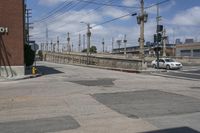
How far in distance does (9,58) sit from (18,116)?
69.9 ft

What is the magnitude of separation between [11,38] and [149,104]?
20.9 m

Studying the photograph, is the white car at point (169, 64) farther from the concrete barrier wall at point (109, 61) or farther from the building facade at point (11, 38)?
the building facade at point (11, 38)

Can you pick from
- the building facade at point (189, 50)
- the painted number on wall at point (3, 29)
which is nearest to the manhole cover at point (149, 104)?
the painted number on wall at point (3, 29)

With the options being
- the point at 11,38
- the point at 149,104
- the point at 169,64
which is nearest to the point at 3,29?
the point at 11,38

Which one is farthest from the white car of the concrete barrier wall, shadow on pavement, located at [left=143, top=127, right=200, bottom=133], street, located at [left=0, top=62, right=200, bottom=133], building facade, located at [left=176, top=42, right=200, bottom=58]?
building facade, located at [left=176, top=42, right=200, bottom=58]

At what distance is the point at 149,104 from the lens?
43.2 feet

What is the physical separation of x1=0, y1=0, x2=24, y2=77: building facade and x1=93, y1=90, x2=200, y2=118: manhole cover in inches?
682

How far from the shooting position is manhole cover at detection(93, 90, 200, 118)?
11.4 m

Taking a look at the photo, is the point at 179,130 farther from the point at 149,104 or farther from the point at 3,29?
the point at 3,29

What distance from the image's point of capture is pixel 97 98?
15070 millimetres

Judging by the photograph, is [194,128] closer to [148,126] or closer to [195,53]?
[148,126]

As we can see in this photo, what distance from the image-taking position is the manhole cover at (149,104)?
11391mm

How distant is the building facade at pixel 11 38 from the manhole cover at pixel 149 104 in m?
17.3

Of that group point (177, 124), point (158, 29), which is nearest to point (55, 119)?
point (177, 124)
